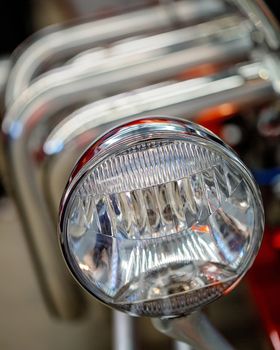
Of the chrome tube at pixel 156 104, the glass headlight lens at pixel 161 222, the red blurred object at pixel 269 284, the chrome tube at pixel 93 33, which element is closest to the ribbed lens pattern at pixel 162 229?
the glass headlight lens at pixel 161 222

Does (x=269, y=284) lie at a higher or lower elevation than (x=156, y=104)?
lower

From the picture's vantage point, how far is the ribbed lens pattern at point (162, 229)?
1.74 ft

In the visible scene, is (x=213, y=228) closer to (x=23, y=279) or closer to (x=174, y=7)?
(x=174, y=7)

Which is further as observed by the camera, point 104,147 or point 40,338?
point 40,338

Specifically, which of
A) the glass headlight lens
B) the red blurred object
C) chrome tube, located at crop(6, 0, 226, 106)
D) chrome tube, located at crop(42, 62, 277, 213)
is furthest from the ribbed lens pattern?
chrome tube, located at crop(6, 0, 226, 106)

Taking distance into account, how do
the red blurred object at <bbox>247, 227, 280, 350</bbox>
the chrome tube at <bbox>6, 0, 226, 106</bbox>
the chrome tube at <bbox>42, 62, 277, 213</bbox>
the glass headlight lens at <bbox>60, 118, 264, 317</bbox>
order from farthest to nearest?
1. the chrome tube at <bbox>6, 0, 226, 106</bbox>
2. the chrome tube at <bbox>42, 62, 277, 213</bbox>
3. the red blurred object at <bbox>247, 227, 280, 350</bbox>
4. the glass headlight lens at <bbox>60, 118, 264, 317</bbox>

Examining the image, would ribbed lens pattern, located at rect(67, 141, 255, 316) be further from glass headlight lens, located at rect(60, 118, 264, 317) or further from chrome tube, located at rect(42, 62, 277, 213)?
chrome tube, located at rect(42, 62, 277, 213)

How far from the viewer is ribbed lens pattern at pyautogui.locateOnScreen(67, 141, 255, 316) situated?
20.9 inches

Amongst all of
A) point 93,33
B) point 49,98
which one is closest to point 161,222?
point 49,98

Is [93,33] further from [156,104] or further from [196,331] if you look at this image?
[196,331]

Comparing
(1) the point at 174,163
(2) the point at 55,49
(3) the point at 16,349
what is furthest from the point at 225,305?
(1) the point at 174,163

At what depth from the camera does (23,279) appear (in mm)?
1443

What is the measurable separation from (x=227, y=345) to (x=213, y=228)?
0.37 ft

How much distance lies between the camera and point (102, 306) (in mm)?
1193
